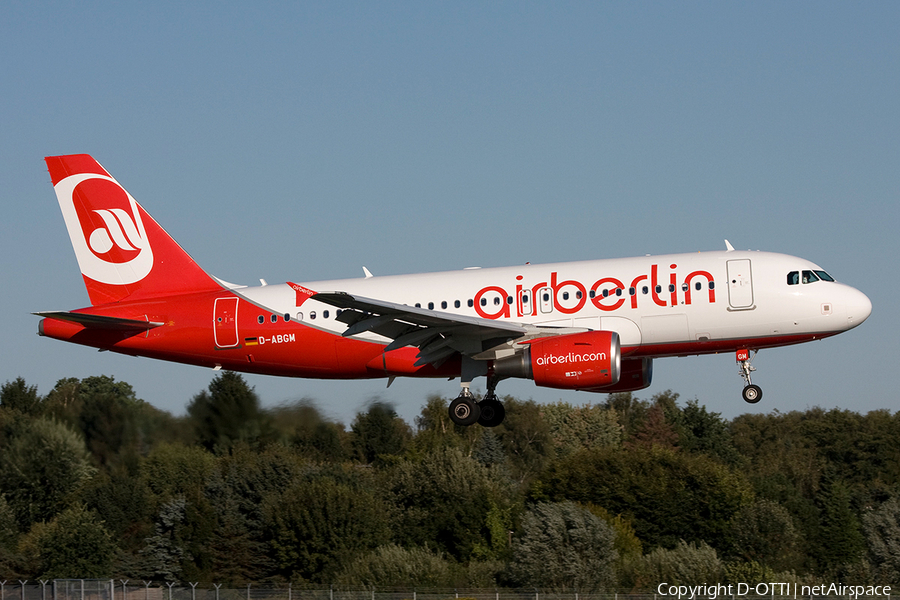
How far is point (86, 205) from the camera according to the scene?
123ft

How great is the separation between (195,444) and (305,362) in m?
12.7

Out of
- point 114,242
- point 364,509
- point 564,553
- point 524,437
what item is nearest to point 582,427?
point 524,437

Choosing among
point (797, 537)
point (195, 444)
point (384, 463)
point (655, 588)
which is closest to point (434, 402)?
point (384, 463)

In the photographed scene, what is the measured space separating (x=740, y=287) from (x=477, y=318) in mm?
7561

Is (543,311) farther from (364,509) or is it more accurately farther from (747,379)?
(364,509)

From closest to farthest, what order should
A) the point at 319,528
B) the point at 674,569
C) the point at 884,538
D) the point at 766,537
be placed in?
the point at 674,569, the point at 319,528, the point at 766,537, the point at 884,538

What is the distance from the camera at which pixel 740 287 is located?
3152 cm

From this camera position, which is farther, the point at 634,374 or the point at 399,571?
the point at 399,571

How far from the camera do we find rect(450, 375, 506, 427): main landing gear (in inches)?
1319

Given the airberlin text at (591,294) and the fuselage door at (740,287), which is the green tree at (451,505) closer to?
the airberlin text at (591,294)

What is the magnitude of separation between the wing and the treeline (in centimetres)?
1326

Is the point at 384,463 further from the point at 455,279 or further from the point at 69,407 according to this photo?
the point at 455,279

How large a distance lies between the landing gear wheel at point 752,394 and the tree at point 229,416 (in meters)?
19.6

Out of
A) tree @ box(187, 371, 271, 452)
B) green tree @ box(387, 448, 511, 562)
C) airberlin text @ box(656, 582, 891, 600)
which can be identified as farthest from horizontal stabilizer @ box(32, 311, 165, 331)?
green tree @ box(387, 448, 511, 562)
